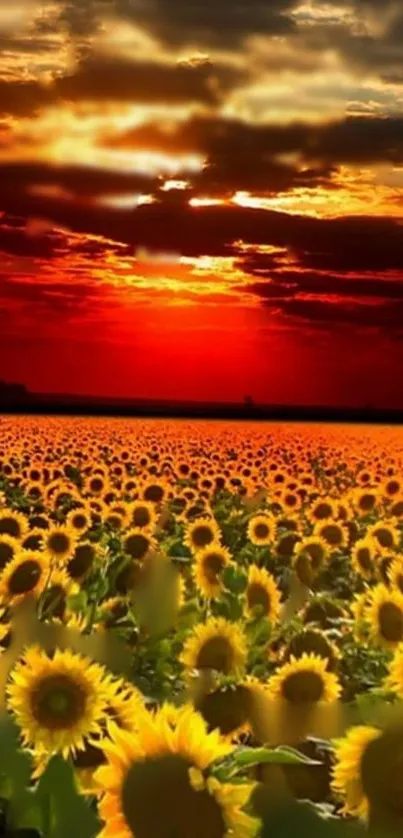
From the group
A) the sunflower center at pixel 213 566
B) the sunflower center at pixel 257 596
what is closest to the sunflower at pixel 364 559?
the sunflower center at pixel 213 566

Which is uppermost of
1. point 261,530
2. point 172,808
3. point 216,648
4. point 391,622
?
point 172,808

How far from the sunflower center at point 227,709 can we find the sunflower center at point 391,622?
2.39 metres

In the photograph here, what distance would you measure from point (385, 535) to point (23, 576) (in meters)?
2.91

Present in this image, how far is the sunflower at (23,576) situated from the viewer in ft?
17.6

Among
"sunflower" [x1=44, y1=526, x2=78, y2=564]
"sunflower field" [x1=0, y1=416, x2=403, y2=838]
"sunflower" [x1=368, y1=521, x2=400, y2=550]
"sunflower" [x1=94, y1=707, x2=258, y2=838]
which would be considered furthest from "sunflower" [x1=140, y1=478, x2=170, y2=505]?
"sunflower" [x1=94, y1=707, x2=258, y2=838]

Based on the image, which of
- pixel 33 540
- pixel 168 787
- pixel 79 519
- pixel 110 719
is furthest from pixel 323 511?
pixel 168 787

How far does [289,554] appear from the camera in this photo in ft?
25.6

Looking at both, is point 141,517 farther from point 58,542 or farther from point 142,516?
point 58,542

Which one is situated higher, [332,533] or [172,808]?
[172,808]

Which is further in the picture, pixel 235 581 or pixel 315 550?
pixel 315 550

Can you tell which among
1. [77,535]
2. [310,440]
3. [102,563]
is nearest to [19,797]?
[102,563]

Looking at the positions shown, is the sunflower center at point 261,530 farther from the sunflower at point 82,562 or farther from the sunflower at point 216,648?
the sunflower at point 216,648

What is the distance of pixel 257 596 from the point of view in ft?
15.9

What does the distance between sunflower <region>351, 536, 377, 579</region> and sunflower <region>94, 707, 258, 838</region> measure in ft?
16.7
